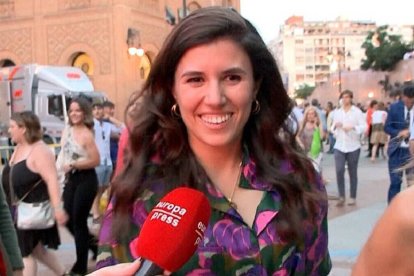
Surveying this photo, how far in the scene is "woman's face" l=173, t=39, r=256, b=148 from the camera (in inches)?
76.9

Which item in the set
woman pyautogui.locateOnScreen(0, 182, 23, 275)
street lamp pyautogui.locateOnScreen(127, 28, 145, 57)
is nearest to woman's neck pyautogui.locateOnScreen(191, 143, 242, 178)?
woman pyautogui.locateOnScreen(0, 182, 23, 275)

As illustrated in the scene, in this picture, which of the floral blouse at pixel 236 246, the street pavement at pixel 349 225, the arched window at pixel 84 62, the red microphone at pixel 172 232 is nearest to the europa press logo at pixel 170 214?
the red microphone at pixel 172 232

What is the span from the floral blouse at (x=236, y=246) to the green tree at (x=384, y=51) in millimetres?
60904

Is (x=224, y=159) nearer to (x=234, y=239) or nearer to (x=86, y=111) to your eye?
(x=234, y=239)

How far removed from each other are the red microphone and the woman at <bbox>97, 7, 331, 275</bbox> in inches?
→ 9.6

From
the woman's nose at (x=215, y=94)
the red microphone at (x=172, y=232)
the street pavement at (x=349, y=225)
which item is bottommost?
the street pavement at (x=349, y=225)

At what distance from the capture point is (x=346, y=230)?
7750 millimetres

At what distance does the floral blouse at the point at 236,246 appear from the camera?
1888 millimetres

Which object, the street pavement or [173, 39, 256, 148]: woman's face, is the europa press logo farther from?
the street pavement

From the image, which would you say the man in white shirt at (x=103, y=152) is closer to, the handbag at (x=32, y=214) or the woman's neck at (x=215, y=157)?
the handbag at (x=32, y=214)

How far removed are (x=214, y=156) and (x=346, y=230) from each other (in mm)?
5993

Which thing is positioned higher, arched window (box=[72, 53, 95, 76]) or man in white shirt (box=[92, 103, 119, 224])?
arched window (box=[72, 53, 95, 76])

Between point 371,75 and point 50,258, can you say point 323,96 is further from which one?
point 50,258

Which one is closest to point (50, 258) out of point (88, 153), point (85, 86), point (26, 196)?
point (26, 196)
